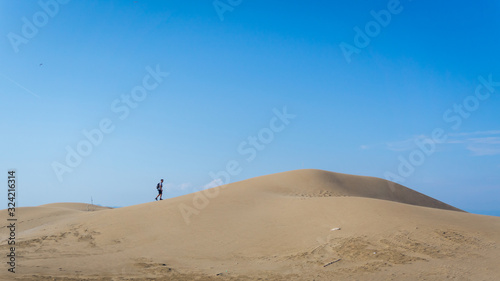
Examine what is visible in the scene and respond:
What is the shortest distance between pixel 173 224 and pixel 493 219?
43.4ft

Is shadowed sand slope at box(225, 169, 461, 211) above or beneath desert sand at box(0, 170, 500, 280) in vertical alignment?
above

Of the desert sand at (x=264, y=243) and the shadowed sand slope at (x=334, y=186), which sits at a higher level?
the shadowed sand slope at (x=334, y=186)

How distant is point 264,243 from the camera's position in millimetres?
11961

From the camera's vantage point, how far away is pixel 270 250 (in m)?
→ 11.3

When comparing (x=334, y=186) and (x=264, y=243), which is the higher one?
(x=334, y=186)

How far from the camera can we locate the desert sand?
9.09m

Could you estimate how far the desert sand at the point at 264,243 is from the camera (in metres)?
9.09

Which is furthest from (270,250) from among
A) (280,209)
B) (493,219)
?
(493,219)

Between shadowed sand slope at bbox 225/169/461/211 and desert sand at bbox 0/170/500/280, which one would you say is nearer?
Answer: desert sand at bbox 0/170/500/280

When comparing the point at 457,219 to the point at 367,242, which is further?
the point at 457,219

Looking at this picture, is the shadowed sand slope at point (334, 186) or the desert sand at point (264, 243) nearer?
the desert sand at point (264, 243)

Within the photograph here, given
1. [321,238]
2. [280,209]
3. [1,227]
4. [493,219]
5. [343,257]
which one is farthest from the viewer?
[1,227]

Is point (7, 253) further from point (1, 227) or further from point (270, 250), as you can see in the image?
point (1, 227)

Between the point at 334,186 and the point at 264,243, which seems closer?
the point at 264,243
